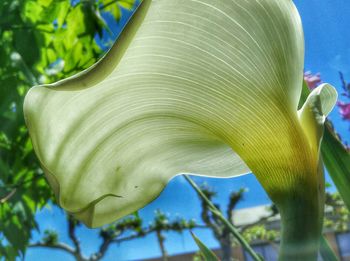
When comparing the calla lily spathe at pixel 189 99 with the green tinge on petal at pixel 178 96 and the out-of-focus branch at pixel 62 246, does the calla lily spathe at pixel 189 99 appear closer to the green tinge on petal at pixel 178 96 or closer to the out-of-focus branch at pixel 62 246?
the green tinge on petal at pixel 178 96

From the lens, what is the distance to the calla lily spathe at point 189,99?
0.16 metres

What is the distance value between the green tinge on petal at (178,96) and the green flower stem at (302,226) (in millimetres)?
13

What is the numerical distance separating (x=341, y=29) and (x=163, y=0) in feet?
0.78

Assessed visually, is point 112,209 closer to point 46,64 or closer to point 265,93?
point 265,93

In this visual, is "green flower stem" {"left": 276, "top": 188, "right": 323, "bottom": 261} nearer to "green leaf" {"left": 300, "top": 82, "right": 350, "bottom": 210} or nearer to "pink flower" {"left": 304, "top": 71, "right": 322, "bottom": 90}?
"green leaf" {"left": 300, "top": 82, "right": 350, "bottom": 210}

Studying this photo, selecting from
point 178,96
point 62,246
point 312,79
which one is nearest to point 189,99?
point 178,96

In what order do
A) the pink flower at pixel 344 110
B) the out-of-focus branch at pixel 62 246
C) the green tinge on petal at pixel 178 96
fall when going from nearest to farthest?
1. the green tinge on petal at pixel 178 96
2. the pink flower at pixel 344 110
3. the out-of-focus branch at pixel 62 246

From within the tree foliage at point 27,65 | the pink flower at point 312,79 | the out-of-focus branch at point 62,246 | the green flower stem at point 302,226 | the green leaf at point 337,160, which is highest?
the pink flower at point 312,79

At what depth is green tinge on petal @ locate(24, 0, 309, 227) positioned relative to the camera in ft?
0.54

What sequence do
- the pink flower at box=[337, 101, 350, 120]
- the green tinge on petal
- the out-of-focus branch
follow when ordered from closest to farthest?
the green tinge on petal
the pink flower at box=[337, 101, 350, 120]
the out-of-focus branch

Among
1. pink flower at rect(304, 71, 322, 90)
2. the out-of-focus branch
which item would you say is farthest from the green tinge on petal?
the out-of-focus branch

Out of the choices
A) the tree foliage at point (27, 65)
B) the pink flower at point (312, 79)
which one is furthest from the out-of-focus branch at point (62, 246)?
the pink flower at point (312, 79)

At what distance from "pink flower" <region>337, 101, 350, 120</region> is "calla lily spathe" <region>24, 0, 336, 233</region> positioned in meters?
0.15

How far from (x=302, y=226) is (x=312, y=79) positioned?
21 centimetres
